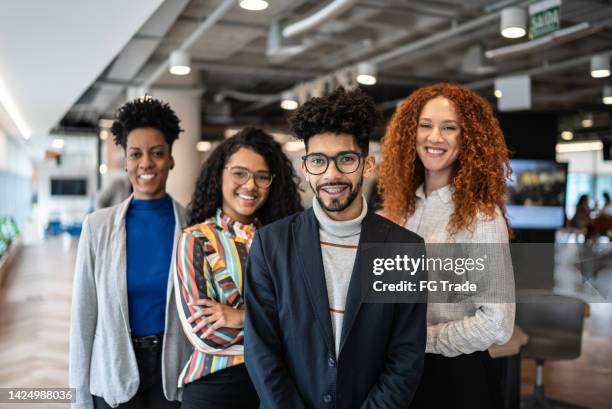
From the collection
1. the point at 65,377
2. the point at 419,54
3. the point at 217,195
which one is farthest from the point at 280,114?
the point at 217,195

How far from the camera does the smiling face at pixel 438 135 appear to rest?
199 centimetres

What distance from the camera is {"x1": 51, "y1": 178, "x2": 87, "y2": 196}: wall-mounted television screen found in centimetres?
2333

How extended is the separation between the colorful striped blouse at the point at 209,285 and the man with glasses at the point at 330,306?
26 cm

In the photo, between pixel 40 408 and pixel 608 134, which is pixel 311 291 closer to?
pixel 40 408

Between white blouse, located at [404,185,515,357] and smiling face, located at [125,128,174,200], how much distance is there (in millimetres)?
1061

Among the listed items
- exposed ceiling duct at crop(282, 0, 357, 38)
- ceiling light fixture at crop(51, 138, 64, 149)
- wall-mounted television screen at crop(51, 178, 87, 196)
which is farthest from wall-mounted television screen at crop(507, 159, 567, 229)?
wall-mounted television screen at crop(51, 178, 87, 196)

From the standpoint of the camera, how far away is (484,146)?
1997mm

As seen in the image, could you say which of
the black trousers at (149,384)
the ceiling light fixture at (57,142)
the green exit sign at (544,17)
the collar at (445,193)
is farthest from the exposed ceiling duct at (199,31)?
the ceiling light fixture at (57,142)

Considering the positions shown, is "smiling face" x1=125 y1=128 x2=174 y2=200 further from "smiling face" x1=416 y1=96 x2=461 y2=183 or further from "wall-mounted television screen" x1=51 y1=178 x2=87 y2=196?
"wall-mounted television screen" x1=51 y1=178 x2=87 y2=196

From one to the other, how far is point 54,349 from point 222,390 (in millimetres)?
4607

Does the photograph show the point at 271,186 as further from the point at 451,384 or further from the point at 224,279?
the point at 451,384

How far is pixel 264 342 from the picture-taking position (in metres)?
1.63

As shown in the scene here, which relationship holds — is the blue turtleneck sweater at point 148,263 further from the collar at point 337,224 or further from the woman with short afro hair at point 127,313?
the collar at point 337,224

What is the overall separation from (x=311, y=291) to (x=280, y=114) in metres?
15.9
